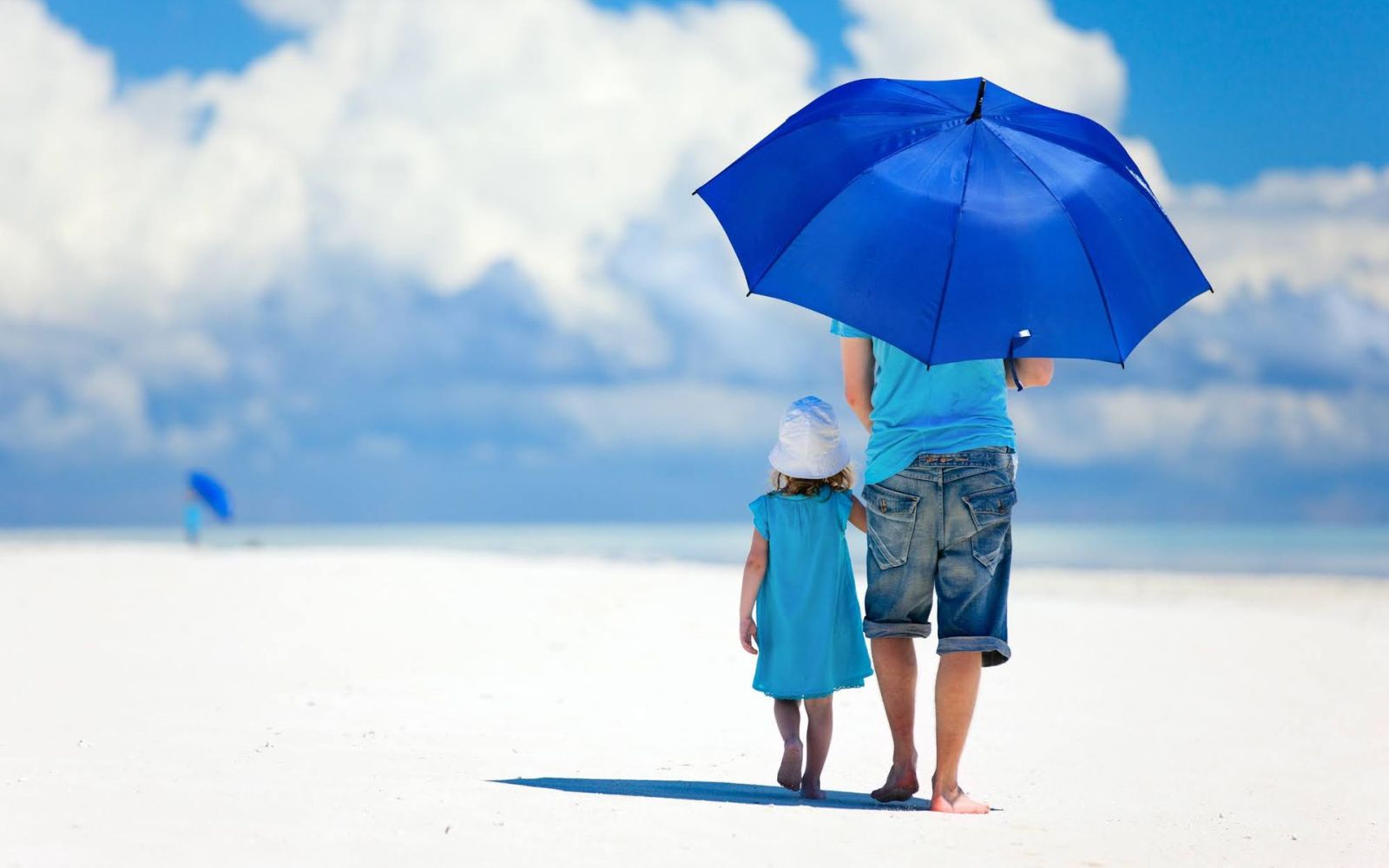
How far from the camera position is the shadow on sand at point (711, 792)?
4867mm

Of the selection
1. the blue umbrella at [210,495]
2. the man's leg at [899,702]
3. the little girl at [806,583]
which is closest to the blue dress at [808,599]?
the little girl at [806,583]

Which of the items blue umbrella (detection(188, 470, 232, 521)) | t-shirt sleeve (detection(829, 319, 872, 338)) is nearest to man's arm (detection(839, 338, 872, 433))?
t-shirt sleeve (detection(829, 319, 872, 338))

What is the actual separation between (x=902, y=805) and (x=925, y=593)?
2.53 feet

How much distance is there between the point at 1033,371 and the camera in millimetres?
4930

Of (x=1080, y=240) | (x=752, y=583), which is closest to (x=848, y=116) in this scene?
(x=1080, y=240)

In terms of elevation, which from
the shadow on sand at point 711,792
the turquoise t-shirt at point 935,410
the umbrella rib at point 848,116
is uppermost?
the umbrella rib at point 848,116

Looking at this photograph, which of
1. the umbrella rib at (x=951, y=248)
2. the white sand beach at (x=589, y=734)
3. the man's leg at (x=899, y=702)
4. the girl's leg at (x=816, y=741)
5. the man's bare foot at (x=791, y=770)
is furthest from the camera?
the man's bare foot at (x=791, y=770)

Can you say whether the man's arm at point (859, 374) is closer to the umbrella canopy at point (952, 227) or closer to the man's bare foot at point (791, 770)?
the umbrella canopy at point (952, 227)

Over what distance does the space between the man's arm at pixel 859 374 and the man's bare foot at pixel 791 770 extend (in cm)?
123

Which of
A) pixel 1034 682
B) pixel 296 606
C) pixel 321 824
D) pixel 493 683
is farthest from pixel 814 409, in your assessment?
pixel 296 606

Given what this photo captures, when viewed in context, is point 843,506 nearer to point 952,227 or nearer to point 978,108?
point 952,227

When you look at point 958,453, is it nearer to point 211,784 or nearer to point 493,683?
point 211,784

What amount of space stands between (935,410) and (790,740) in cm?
138

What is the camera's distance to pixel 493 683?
337 inches
